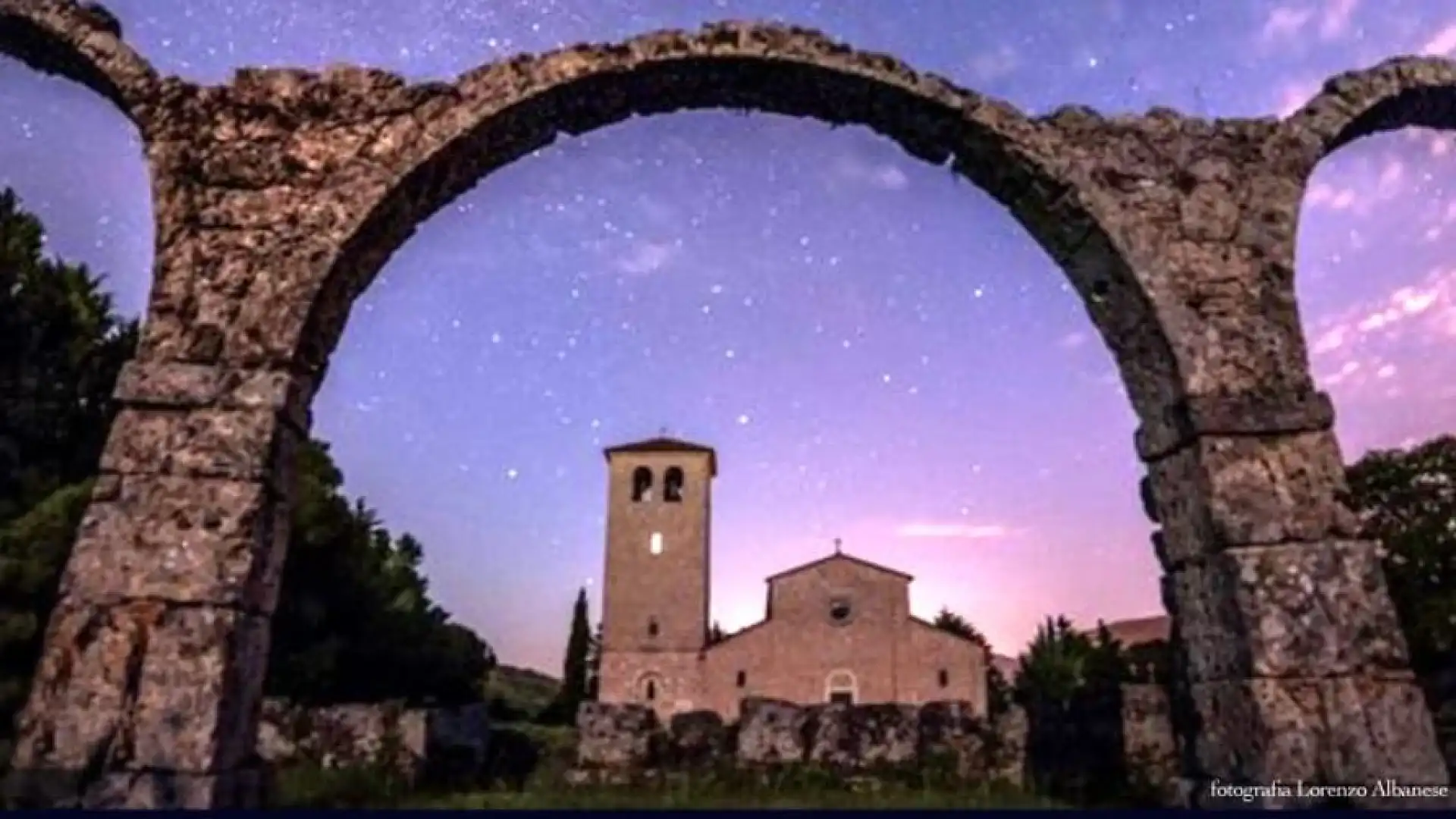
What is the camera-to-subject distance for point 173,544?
471cm

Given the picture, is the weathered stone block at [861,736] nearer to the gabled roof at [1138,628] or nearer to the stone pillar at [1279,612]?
the stone pillar at [1279,612]

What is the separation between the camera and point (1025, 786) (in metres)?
8.30

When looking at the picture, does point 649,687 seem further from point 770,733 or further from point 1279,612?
point 1279,612

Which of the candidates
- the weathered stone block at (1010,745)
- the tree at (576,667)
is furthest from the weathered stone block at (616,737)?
the tree at (576,667)

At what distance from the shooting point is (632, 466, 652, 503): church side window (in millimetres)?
42375

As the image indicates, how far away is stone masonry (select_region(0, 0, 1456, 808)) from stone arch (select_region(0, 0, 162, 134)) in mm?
17

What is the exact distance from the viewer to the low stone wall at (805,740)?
9.03 meters

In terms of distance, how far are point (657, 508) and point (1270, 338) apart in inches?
1464

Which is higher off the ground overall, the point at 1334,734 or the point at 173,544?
the point at 173,544

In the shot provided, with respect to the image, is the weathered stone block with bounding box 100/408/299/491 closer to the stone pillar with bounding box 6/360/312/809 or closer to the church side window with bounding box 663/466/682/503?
the stone pillar with bounding box 6/360/312/809

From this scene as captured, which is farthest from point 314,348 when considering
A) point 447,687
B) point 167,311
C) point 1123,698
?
point 447,687

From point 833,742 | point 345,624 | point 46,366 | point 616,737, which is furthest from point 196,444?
point 345,624

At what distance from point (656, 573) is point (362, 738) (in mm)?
32252

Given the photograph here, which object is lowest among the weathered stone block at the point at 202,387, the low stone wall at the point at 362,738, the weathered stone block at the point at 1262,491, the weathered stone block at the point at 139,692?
the low stone wall at the point at 362,738
